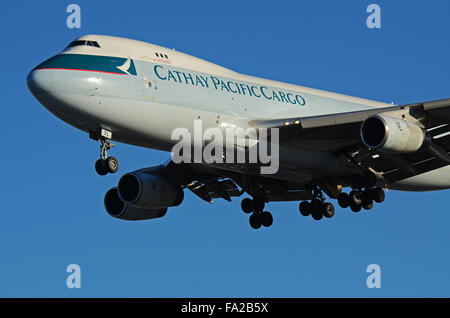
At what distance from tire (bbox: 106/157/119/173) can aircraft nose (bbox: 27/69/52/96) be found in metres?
3.14

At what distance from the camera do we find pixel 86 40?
102 ft

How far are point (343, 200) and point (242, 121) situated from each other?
18.9ft

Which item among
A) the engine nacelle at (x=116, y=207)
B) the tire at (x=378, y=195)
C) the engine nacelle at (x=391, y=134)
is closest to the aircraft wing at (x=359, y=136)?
the engine nacelle at (x=391, y=134)

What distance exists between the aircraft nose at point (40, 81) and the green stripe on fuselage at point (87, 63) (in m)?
0.31

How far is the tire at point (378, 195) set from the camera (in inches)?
1357

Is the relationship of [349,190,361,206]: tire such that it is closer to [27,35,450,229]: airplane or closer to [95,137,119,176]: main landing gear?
[27,35,450,229]: airplane

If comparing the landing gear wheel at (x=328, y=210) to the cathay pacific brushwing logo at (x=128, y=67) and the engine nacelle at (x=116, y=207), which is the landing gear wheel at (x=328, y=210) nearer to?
the engine nacelle at (x=116, y=207)

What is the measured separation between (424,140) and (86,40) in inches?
488

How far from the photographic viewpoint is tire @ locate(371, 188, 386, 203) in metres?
34.5

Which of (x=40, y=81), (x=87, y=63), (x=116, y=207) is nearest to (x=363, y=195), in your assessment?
(x=116, y=207)

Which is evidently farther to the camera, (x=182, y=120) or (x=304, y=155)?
(x=304, y=155)

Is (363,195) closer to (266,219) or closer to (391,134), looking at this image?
(266,219)
